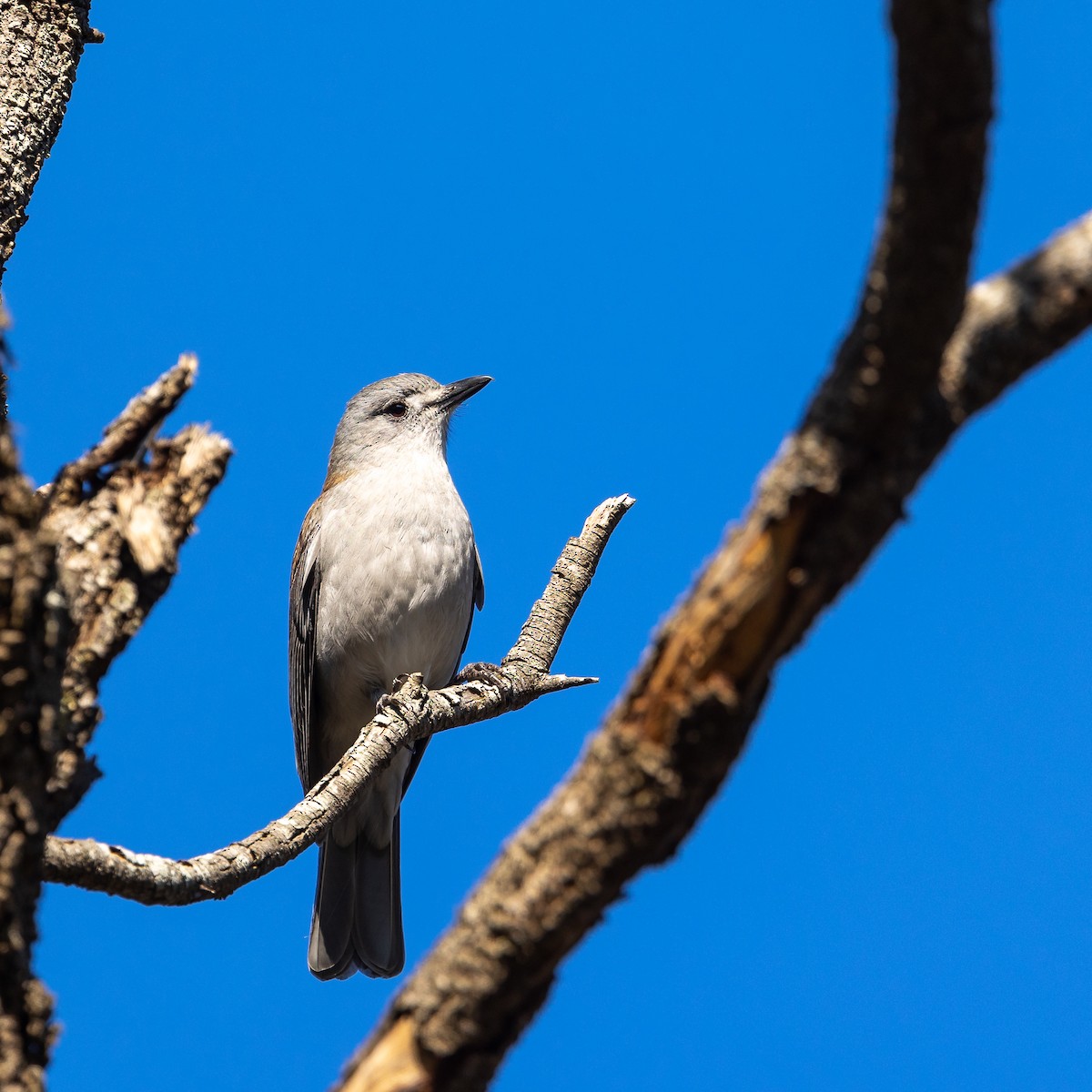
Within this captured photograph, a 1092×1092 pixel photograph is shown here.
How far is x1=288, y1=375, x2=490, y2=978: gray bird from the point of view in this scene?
289 inches

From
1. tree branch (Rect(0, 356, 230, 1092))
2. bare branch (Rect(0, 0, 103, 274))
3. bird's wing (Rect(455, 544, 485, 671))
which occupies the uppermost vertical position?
bird's wing (Rect(455, 544, 485, 671))

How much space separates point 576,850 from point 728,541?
65 centimetres

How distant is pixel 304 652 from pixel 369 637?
0.55m

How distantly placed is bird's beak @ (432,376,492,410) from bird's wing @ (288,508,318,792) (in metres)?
1.27

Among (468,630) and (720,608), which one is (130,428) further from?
(468,630)

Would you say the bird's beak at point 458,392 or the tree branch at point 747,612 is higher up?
the bird's beak at point 458,392

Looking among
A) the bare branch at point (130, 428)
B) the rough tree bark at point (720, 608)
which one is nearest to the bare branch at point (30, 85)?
the bare branch at point (130, 428)

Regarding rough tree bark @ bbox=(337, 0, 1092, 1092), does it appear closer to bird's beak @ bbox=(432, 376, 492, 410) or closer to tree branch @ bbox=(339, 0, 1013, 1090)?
tree branch @ bbox=(339, 0, 1013, 1090)

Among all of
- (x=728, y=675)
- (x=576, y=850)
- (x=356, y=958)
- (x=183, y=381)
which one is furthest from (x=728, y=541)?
(x=356, y=958)

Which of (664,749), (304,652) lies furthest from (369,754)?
(664,749)

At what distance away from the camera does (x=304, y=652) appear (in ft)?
25.6

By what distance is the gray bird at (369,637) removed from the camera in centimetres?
733

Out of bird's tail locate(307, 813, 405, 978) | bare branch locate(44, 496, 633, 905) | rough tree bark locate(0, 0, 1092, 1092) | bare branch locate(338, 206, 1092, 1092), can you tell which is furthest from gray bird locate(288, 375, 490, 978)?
bare branch locate(338, 206, 1092, 1092)

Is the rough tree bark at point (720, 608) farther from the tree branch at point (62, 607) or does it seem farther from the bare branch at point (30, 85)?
the bare branch at point (30, 85)
